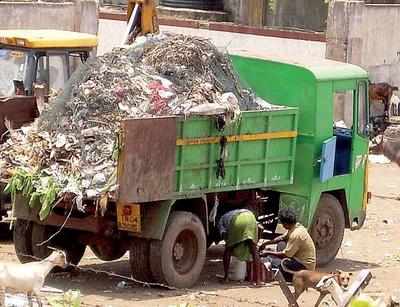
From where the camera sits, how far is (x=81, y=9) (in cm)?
2294

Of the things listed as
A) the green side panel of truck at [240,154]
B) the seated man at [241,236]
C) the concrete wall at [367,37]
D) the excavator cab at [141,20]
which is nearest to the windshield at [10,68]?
the excavator cab at [141,20]

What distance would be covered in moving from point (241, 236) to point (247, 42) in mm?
13986

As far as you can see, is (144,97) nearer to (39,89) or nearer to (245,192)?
(245,192)

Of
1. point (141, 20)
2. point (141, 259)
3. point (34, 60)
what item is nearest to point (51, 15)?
point (141, 20)

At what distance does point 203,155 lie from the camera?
11.7 meters

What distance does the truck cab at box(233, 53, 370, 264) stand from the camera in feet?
42.5

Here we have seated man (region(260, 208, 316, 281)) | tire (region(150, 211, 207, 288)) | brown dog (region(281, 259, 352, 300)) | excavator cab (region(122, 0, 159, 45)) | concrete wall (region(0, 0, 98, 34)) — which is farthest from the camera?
concrete wall (region(0, 0, 98, 34))

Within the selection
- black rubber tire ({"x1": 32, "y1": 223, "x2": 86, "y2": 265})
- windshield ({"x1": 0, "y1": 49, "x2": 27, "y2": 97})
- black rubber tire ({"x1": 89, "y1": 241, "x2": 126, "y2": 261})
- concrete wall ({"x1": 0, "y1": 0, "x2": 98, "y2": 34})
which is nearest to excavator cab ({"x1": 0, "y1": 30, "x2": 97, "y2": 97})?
windshield ({"x1": 0, "y1": 49, "x2": 27, "y2": 97})

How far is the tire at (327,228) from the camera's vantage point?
533 inches

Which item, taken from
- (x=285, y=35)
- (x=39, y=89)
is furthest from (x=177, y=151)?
(x=285, y=35)

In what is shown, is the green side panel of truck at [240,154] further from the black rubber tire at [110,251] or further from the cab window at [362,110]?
the cab window at [362,110]

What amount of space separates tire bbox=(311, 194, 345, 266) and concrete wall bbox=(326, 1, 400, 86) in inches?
421

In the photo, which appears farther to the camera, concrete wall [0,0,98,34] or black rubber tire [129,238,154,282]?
concrete wall [0,0,98,34]

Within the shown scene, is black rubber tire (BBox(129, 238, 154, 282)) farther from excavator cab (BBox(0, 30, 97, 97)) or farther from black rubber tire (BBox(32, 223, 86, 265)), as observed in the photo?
excavator cab (BBox(0, 30, 97, 97))
